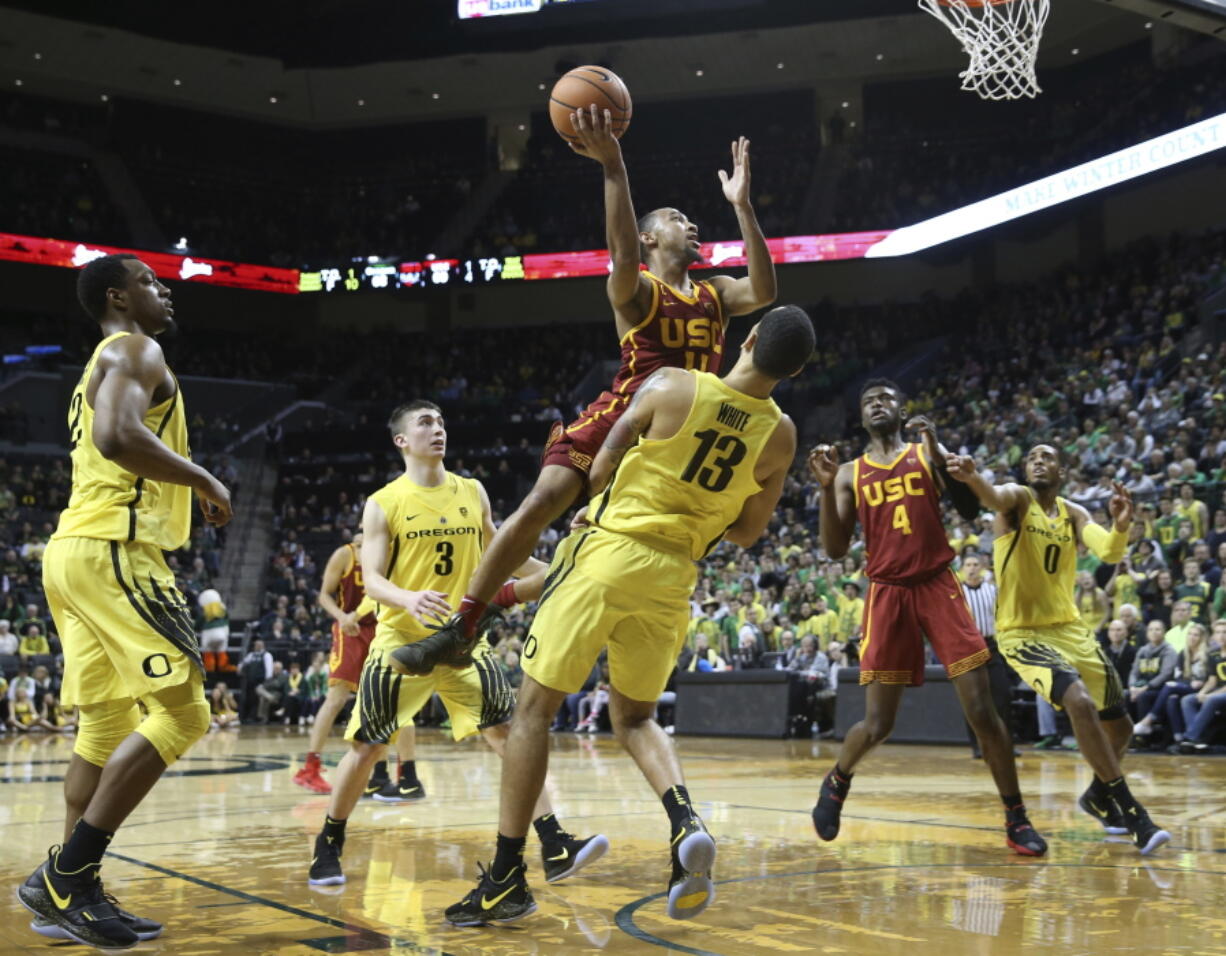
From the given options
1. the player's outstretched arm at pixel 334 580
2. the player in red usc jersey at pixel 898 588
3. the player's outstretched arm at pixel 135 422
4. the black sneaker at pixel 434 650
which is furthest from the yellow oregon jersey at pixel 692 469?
the player's outstretched arm at pixel 334 580

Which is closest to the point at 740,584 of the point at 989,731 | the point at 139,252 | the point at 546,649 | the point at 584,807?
the point at 584,807

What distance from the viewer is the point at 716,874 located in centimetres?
504

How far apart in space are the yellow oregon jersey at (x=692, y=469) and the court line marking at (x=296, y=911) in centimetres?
142

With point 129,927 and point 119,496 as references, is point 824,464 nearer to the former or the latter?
point 119,496

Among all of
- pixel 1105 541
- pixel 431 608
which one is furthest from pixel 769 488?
pixel 1105 541

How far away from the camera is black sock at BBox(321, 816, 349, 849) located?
16.1 ft

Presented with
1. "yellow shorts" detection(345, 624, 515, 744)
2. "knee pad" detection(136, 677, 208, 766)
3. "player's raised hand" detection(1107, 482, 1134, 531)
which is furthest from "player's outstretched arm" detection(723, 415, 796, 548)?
"player's raised hand" detection(1107, 482, 1134, 531)

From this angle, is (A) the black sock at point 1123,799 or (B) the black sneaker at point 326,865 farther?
(A) the black sock at point 1123,799

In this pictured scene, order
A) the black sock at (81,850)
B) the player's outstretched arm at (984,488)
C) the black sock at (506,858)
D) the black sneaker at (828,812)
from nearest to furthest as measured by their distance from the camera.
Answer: the black sock at (81,850) < the black sock at (506,858) < the black sneaker at (828,812) < the player's outstretched arm at (984,488)

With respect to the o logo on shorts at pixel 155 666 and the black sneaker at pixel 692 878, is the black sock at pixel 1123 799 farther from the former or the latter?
the o logo on shorts at pixel 155 666

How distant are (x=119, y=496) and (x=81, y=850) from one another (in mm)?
1101

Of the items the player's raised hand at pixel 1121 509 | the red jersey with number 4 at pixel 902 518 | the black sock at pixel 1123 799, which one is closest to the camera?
the black sock at pixel 1123 799

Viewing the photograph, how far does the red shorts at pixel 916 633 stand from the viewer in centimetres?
588

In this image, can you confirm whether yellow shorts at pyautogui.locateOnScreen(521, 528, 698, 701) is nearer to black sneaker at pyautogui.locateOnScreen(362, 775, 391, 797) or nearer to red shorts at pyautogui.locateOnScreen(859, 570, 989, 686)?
red shorts at pyautogui.locateOnScreen(859, 570, 989, 686)
